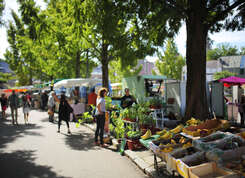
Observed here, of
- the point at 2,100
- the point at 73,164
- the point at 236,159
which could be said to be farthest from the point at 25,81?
the point at 236,159

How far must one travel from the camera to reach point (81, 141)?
7203 millimetres

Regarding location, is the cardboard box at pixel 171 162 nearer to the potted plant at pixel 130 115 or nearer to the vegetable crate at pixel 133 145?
the vegetable crate at pixel 133 145

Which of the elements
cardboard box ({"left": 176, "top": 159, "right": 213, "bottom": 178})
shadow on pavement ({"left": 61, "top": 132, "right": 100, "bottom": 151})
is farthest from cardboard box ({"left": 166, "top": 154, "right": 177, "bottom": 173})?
shadow on pavement ({"left": 61, "top": 132, "right": 100, "bottom": 151})

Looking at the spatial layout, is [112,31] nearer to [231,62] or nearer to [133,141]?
[133,141]

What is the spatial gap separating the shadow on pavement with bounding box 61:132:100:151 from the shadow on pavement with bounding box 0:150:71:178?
142 cm

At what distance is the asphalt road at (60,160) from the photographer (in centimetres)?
427

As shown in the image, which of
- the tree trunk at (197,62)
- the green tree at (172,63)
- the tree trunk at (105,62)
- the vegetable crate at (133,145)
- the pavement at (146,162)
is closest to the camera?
the pavement at (146,162)

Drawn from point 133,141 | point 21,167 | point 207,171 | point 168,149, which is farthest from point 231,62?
point 21,167

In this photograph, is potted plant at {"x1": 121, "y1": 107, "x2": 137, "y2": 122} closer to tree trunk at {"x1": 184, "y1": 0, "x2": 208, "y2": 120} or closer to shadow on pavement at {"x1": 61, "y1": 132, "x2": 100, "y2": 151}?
shadow on pavement at {"x1": 61, "y1": 132, "x2": 100, "y2": 151}

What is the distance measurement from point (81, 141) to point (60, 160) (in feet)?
6.78

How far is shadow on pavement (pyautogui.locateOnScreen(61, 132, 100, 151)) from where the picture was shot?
21.0 feet

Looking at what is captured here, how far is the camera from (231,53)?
69.6 m

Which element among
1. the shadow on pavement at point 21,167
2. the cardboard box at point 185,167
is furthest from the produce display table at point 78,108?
the cardboard box at point 185,167

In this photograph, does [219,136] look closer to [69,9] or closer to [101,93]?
[101,93]
